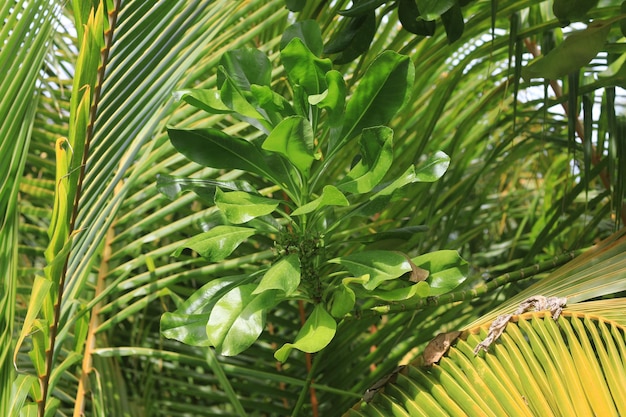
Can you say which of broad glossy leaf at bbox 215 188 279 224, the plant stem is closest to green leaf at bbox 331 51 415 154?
broad glossy leaf at bbox 215 188 279 224

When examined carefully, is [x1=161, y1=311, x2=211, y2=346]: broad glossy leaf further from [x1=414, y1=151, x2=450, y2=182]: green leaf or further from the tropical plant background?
[x1=414, y1=151, x2=450, y2=182]: green leaf

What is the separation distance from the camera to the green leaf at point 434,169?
557mm

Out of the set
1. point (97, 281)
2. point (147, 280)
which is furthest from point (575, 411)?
point (97, 281)

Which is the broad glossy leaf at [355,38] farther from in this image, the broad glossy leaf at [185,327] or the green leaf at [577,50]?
the broad glossy leaf at [185,327]

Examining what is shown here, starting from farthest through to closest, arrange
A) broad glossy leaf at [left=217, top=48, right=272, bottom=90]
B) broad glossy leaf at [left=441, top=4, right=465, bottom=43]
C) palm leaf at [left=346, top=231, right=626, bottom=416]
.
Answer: broad glossy leaf at [left=441, top=4, right=465, bottom=43]
broad glossy leaf at [left=217, top=48, right=272, bottom=90]
palm leaf at [left=346, top=231, right=626, bottom=416]

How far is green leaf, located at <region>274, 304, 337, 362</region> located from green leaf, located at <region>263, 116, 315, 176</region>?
0.41ft

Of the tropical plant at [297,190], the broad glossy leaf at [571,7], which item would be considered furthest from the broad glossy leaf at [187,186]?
the broad glossy leaf at [571,7]

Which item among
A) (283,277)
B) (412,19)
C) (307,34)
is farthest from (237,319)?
(412,19)

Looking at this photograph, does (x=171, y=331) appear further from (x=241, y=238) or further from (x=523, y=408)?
(x=523, y=408)

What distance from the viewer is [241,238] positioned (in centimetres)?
57

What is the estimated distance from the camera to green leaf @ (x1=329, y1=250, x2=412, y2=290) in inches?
20.9

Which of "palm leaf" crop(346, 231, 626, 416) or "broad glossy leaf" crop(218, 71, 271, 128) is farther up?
"broad glossy leaf" crop(218, 71, 271, 128)

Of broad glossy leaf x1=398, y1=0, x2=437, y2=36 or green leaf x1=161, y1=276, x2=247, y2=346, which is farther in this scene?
broad glossy leaf x1=398, y1=0, x2=437, y2=36

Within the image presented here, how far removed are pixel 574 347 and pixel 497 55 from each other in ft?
2.17
